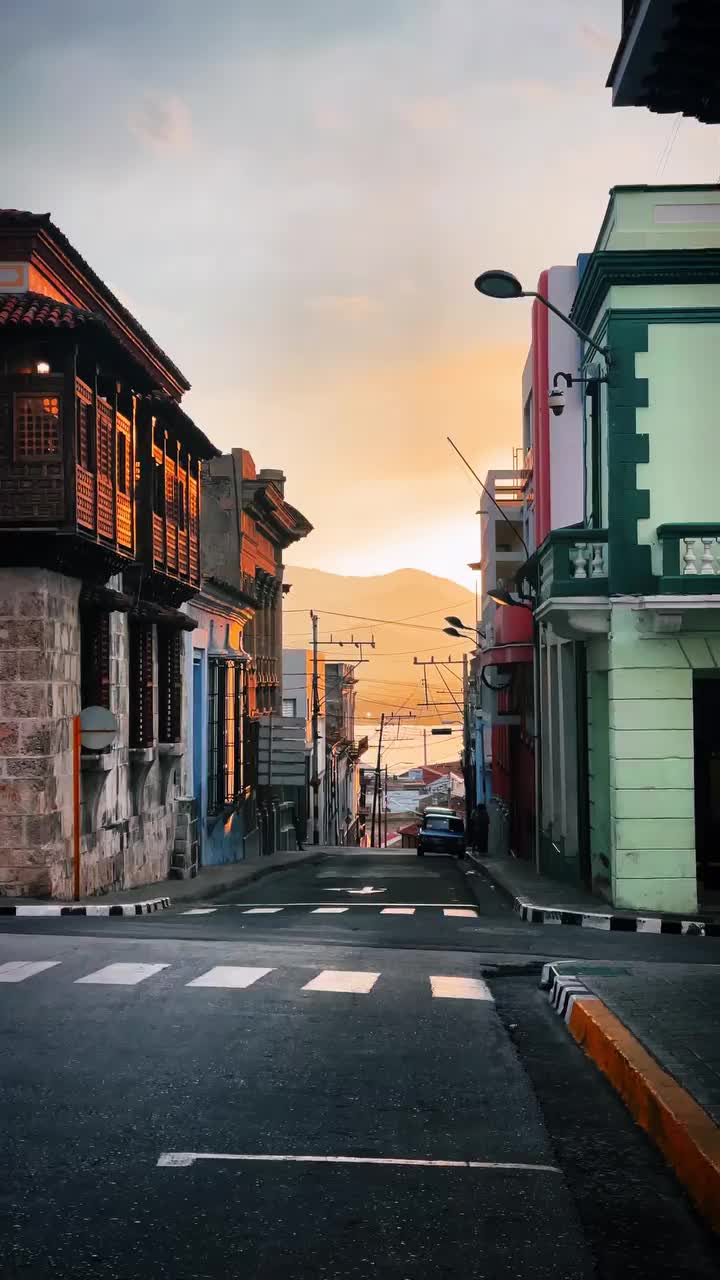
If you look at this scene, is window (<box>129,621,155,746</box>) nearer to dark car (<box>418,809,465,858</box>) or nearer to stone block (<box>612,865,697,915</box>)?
stone block (<box>612,865,697,915</box>)

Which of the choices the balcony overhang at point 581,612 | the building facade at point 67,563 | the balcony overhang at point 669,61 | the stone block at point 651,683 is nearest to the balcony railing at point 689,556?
the balcony overhang at point 581,612

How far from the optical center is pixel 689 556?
1867 centimetres

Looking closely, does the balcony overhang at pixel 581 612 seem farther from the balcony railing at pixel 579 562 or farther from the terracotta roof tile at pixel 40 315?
the terracotta roof tile at pixel 40 315

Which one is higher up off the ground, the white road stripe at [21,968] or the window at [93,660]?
the window at [93,660]

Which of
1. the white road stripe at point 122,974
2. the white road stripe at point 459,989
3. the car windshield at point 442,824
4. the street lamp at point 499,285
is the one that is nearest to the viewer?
the white road stripe at point 122,974

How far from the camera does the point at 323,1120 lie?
6559mm

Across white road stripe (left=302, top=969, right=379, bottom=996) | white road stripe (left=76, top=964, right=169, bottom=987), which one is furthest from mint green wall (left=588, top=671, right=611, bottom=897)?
white road stripe (left=76, top=964, right=169, bottom=987)

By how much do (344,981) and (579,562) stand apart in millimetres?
9850

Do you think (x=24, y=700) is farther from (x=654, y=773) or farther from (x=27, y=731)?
(x=654, y=773)

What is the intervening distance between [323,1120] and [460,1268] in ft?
6.36

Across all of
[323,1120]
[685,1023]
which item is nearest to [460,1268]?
[323,1120]

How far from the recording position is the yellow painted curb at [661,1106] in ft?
18.1

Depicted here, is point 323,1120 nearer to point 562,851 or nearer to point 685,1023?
point 685,1023

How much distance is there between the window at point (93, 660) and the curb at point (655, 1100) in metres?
14.2
